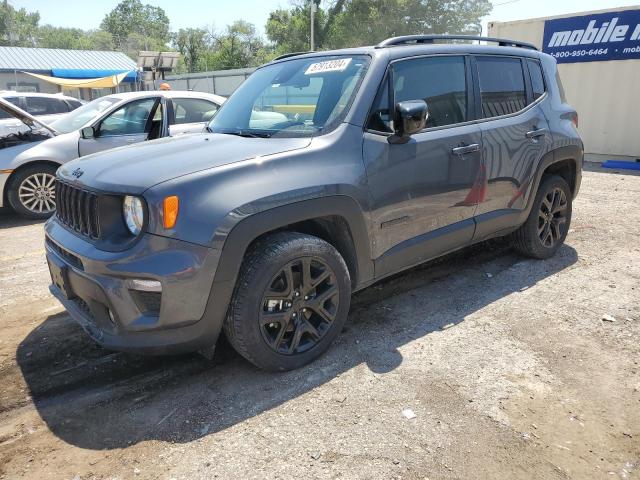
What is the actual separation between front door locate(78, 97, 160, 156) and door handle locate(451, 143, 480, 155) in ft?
15.8

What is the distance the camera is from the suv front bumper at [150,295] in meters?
2.53

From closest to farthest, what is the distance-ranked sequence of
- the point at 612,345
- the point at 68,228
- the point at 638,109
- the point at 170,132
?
the point at 68,228 < the point at 612,345 < the point at 170,132 < the point at 638,109

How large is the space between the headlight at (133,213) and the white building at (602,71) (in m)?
11.0

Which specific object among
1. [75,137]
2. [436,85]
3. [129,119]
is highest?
[436,85]

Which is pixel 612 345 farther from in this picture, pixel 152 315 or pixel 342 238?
pixel 152 315

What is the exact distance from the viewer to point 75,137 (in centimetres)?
715

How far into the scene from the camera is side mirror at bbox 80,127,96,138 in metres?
6.75

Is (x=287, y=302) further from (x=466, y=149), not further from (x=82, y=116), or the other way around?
(x=82, y=116)

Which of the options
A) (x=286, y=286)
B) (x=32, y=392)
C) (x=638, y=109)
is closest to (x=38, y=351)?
(x=32, y=392)

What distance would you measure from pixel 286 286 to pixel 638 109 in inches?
412

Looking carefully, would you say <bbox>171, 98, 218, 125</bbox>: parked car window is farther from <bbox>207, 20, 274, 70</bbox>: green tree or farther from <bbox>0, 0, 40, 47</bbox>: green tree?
<bbox>0, 0, 40, 47</bbox>: green tree

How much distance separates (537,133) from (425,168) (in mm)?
1502

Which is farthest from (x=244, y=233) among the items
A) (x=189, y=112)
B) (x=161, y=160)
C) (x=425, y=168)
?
(x=189, y=112)

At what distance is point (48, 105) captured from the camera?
431 inches
